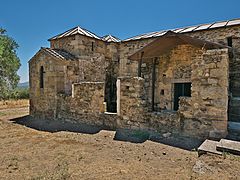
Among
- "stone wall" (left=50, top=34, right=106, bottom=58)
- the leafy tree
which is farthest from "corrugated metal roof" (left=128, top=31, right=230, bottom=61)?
the leafy tree

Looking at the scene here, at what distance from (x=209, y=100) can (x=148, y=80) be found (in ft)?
17.4

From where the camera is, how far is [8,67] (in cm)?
2111

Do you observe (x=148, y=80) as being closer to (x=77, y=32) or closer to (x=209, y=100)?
(x=209, y=100)

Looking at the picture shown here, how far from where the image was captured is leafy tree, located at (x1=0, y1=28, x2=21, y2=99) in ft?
65.7

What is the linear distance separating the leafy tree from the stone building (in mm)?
11007

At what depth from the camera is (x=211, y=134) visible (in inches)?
220

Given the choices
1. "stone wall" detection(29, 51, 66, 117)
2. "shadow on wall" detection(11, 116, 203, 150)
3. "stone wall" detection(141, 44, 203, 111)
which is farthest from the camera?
"stone wall" detection(29, 51, 66, 117)

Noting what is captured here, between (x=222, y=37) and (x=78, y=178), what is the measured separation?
31.4 feet

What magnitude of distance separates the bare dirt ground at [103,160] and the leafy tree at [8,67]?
16192 mm

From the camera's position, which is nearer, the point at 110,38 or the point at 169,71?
the point at 169,71

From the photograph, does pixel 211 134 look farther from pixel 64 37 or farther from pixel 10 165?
pixel 64 37

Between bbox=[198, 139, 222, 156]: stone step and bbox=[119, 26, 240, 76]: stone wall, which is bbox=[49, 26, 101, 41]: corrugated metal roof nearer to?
bbox=[119, 26, 240, 76]: stone wall

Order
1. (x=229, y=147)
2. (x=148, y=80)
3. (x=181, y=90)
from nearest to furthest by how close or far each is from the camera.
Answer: (x=229, y=147) → (x=181, y=90) → (x=148, y=80)

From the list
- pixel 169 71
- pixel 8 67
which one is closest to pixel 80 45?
pixel 169 71
